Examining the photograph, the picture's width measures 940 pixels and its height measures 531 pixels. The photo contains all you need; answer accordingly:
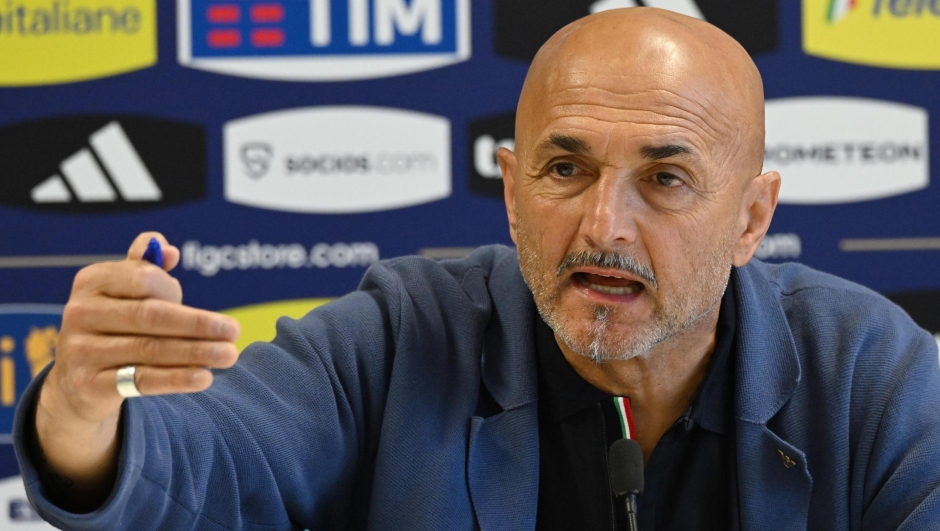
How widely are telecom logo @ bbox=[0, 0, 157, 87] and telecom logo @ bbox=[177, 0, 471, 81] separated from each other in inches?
4.3

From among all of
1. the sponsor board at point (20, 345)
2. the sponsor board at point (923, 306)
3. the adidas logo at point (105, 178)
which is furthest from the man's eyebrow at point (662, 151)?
the sponsor board at point (20, 345)

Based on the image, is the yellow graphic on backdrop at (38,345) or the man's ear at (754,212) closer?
the man's ear at (754,212)

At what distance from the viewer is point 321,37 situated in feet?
8.36

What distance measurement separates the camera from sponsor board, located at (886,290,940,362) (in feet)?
8.39

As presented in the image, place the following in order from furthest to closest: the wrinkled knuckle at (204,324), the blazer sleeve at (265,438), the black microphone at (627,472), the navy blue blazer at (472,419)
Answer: the navy blue blazer at (472,419)
the black microphone at (627,472)
the blazer sleeve at (265,438)
the wrinkled knuckle at (204,324)

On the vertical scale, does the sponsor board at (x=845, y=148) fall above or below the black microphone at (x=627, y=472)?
above

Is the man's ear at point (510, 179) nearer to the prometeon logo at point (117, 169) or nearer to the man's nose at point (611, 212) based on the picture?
the man's nose at point (611, 212)

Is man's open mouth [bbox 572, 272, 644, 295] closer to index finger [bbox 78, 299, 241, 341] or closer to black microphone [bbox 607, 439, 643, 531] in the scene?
black microphone [bbox 607, 439, 643, 531]

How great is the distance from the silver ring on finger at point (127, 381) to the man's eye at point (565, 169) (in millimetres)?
763

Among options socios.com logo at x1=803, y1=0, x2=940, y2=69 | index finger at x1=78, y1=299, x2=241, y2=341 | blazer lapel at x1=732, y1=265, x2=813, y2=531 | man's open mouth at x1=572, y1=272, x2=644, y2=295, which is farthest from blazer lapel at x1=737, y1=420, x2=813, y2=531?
socios.com logo at x1=803, y1=0, x2=940, y2=69

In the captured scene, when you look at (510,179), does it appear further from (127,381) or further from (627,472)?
(127,381)

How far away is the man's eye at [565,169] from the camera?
1518 millimetres

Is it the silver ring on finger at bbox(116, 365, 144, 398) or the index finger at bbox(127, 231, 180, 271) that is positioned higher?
the index finger at bbox(127, 231, 180, 271)

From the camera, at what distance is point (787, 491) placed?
1481 mm
